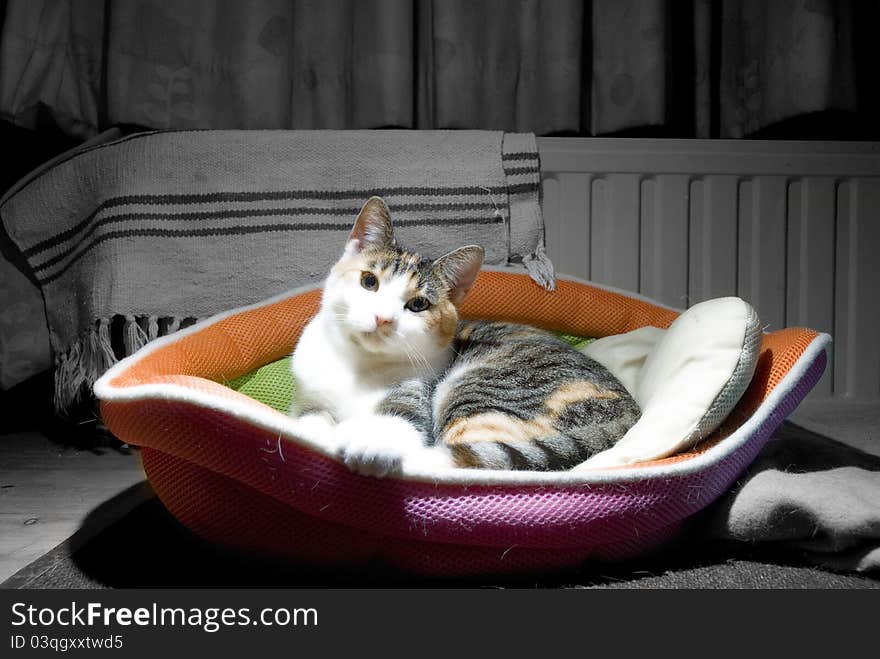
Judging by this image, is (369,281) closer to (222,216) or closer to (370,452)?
(370,452)

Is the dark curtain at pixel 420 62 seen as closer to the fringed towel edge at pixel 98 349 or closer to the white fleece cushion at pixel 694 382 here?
the fringed towel edge at pixel 98 349

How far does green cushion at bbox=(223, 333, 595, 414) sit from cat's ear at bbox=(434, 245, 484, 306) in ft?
1.14

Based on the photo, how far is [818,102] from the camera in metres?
1.78

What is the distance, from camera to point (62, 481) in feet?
4.26

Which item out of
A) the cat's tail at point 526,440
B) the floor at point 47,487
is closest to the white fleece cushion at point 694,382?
the cat's tail at point 526,440

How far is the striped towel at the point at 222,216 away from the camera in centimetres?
148

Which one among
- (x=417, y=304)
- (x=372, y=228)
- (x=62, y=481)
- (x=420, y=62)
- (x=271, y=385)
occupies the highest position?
(x=420, y=62)

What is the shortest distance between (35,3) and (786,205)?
1.97 m

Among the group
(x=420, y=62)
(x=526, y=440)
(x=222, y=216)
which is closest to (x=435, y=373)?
(x=526, y=440)

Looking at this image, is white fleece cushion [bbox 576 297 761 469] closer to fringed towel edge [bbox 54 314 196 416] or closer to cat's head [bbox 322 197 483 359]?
cat's head [bbox 322 197 483 359]

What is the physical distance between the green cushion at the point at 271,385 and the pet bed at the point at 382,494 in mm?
339

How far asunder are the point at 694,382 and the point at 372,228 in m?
0.57
